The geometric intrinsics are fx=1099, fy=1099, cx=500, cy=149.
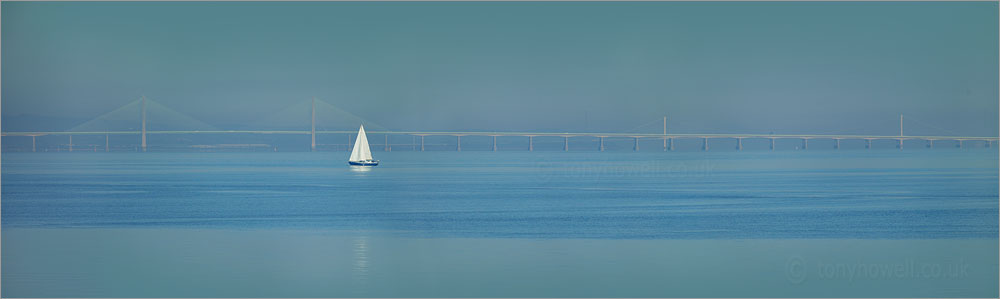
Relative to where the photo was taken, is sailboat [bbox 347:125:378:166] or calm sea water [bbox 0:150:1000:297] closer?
calm sea water [bbox 0:150:1000:297]

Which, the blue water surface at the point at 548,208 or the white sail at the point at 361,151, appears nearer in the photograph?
the blue water surface at the point at 548,208

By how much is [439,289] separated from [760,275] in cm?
341

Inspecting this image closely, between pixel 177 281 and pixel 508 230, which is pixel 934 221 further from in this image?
pixel 177 281

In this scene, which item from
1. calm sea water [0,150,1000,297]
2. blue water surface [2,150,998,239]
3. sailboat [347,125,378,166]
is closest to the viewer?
calm sea water [0,150,1000,297]

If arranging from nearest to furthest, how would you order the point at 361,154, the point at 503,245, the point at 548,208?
the point at 503,245, the point at 548,208, the point at 361,154

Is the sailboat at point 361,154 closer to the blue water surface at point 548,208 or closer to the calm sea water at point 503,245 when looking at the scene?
the blue water surface at point 548,208

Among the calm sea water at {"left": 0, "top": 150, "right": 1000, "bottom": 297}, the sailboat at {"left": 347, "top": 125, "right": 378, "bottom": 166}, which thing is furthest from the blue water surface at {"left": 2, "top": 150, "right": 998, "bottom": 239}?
the sailboat at {"left": 347, "top": 125, "right": 378, "bottom": 166}

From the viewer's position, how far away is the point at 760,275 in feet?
37.7

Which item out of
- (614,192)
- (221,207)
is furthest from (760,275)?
(614,192)

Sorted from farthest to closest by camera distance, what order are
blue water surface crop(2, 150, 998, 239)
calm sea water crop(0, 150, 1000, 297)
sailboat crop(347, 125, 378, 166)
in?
sailboat crop(347, 125, 378, 166) < blue water surface crop(2, 150, 998, 239) < calm sea water crop(0, 150, 1000, 297)

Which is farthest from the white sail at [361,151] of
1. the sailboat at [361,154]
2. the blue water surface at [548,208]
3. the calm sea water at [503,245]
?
the calm sea water at [503,245]

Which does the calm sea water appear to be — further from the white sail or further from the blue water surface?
the white sail

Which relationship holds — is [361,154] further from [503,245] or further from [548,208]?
[503,245]

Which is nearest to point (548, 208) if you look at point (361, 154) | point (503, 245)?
point (503, 245)
